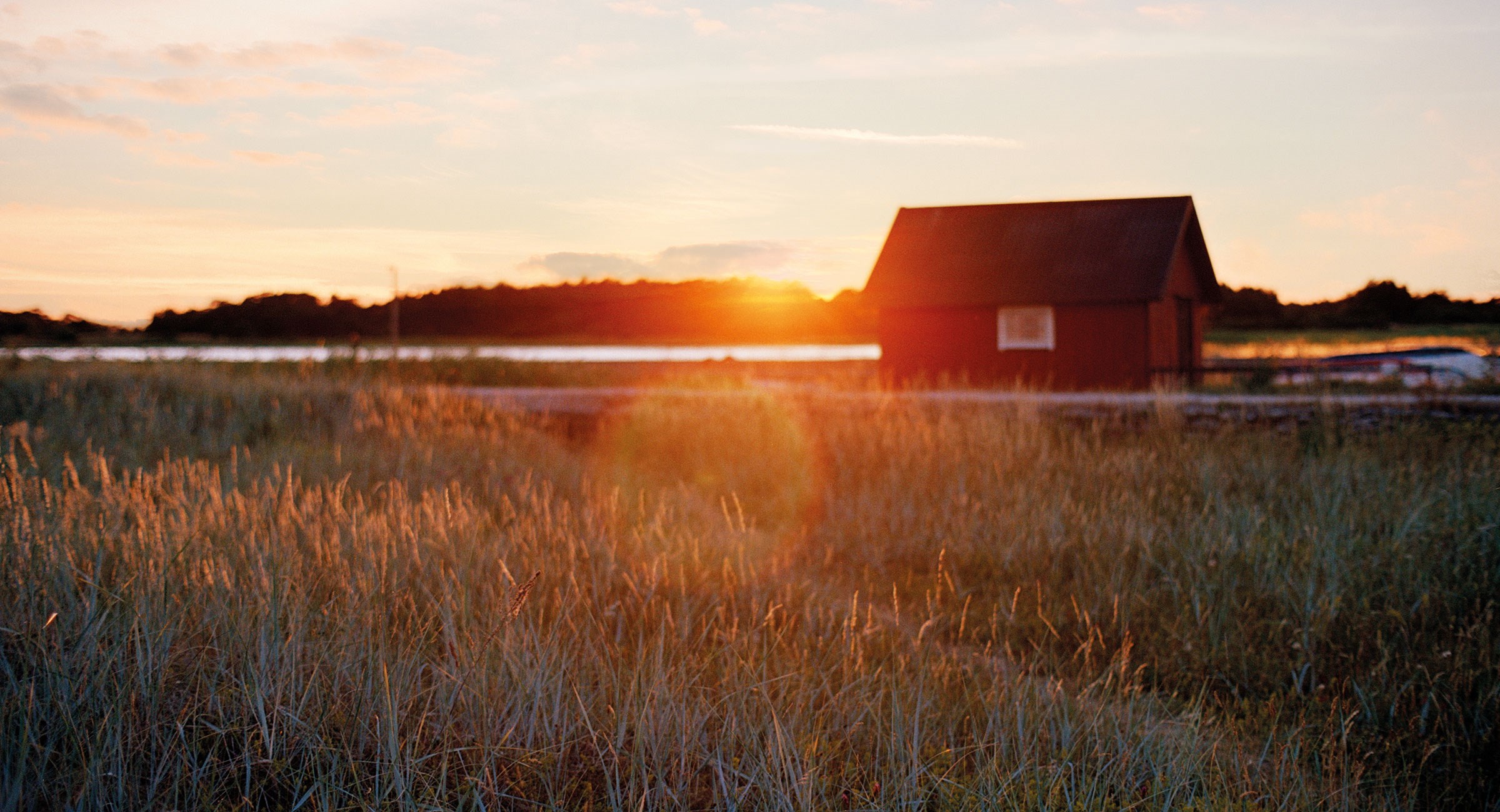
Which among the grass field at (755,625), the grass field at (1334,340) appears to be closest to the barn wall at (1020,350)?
the grass field at (1334,340)

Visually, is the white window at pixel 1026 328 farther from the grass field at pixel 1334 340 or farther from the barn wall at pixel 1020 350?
the grass field at pixel 1334 340

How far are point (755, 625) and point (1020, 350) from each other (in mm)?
16613

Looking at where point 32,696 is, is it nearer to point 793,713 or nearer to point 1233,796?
point 793,713

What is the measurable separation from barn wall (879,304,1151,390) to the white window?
0.13 m

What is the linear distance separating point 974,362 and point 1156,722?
55.0ft

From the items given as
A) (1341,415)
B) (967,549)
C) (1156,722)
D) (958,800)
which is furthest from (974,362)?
(958,800)

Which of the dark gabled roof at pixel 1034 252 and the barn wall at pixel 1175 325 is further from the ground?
the dark gabled roof at pixel 1034 252

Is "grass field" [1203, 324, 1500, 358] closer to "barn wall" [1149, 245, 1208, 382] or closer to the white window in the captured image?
"barn wall" [1149, 245, 1208, 382]

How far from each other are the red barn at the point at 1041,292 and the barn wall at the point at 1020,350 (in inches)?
0.9

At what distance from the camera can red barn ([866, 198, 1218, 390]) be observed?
63.4ft

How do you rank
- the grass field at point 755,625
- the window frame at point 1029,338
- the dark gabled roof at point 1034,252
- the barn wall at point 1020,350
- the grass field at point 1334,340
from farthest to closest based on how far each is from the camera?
the grass field at point 1334,340 → the window frame at point 1029,338 → the dark gabled roof at point 1034,252 → the barn wall at point 1020,350 → the grass field at point 755,625

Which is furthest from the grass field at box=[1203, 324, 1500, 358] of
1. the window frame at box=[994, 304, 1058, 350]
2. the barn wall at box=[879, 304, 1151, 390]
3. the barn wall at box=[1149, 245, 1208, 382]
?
the window frame at box=[994, 304, 1058, 350]

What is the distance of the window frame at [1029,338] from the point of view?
19766 millimetres

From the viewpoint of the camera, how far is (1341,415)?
1016cm
